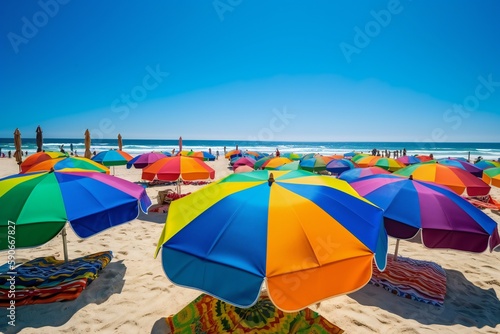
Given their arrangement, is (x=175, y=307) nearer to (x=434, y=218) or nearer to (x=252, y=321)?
(x=252, y=321)

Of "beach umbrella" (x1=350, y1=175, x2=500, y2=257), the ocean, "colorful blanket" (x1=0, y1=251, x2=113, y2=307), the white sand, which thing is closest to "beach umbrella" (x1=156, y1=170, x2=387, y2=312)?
"beach umbrella" (x1=350, y1=175, x2=500, y2=257)

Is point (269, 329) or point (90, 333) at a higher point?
point (269, 329)

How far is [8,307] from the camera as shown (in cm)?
337

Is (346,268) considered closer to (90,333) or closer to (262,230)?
(262,230)

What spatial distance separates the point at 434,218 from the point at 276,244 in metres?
2.46

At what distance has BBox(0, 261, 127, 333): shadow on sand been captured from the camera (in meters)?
3.17

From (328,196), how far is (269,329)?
1.65 meters

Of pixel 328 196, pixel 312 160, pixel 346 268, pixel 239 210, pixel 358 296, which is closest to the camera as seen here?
pixel 346 268

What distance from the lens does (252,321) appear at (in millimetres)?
2830

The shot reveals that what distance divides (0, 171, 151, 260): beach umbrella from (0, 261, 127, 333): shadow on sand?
135cm

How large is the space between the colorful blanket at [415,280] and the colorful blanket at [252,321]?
180 cm

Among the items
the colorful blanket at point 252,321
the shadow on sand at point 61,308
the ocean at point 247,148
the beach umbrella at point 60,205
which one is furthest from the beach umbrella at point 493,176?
the ocean at point 247,148

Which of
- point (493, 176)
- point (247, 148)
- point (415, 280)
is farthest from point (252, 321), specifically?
point (247, 148)

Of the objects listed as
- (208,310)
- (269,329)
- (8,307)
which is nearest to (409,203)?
(269,329)
